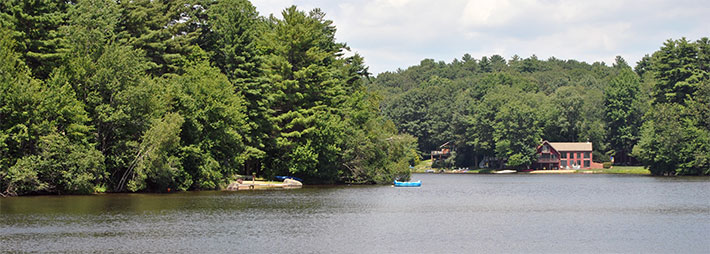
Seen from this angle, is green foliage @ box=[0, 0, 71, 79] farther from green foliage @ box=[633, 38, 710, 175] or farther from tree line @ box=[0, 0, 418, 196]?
green foliage @ box=[633, 38, 710, 175]

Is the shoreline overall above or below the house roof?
below

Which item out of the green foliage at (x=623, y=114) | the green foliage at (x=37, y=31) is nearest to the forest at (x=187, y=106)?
the green foliage at (x=37, y=31)

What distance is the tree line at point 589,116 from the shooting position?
115312 mm

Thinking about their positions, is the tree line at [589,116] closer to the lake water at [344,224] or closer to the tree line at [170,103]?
the tree line at [170,103]

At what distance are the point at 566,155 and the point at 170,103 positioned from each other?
4040 inches

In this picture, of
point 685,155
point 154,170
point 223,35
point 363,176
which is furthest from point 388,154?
point 685,155

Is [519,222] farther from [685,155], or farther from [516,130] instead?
[516,130]

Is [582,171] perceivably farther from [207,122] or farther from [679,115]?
[207,122]

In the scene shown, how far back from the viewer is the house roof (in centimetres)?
14749

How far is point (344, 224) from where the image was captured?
135 feet

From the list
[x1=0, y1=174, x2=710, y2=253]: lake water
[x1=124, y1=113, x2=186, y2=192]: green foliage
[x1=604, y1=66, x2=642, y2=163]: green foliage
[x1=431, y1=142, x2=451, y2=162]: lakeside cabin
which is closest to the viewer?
[x1=0, y1=174, x2=710, y2=253]: lake water

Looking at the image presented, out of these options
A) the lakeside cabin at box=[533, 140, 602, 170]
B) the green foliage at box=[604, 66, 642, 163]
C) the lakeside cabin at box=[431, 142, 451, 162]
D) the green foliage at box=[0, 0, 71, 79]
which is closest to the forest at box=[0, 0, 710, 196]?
the green foliage at box=[0, 0, 71, 79]

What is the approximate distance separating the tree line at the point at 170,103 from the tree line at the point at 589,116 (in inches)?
1171

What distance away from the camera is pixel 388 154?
8119 centimetres
